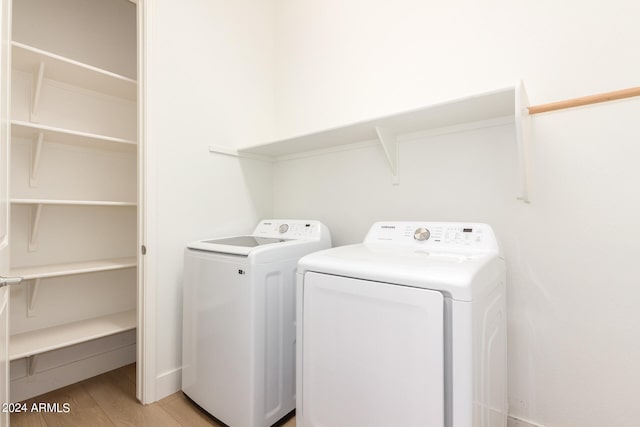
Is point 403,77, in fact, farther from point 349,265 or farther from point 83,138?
point 83,138

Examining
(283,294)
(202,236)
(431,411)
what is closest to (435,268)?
(431,411)

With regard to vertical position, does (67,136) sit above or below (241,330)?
above

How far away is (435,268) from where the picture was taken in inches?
36.6

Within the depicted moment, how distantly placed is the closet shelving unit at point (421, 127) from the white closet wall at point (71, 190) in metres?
0.82

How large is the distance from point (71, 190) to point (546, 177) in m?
2.70

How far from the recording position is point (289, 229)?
1.90m

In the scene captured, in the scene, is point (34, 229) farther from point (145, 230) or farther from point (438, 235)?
point (438, 235)

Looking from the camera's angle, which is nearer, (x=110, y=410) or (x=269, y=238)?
(x=110, y=410)

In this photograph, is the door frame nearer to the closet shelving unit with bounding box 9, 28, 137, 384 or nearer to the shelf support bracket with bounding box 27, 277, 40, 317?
the closet shelving unit with bounding box 9, 28, 137, 384

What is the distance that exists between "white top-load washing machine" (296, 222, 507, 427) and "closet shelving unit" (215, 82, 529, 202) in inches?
20.0

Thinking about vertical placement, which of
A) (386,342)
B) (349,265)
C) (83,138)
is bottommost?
(386,342)

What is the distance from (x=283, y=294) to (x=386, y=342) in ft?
2.23

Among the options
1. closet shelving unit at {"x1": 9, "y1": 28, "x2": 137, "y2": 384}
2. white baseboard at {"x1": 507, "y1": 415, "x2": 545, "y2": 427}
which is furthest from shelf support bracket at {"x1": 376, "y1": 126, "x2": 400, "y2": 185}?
closet shelving unit at {"x1": 9, "y1": 28, "x2": 137, "y2": 384}

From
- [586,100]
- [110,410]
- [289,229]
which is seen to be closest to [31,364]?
[110,410]
